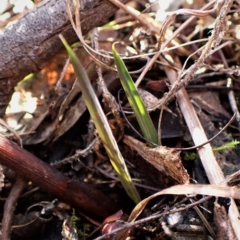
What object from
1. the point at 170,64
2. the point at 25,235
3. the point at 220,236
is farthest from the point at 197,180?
the point at 25,235

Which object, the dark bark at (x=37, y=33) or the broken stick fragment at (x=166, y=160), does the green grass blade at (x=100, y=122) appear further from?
the dark bark at (x=37, y=33)

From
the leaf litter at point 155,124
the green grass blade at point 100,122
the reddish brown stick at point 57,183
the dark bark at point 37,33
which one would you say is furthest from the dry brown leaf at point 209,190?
the dark bark at point 37,33

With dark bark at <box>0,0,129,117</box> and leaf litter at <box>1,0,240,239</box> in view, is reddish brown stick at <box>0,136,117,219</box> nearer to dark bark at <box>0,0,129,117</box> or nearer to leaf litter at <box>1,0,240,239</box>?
leaf litter at <box>1,0,240,239</box>

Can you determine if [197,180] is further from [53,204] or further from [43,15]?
[43,15]

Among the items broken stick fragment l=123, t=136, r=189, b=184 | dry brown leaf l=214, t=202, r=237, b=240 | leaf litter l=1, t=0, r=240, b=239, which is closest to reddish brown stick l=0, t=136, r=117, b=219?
leaf litter l=1, t=0, r=240, b=239

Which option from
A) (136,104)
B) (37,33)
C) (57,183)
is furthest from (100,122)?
(37,33)

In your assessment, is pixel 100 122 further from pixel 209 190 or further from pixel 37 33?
pixel 37 33
